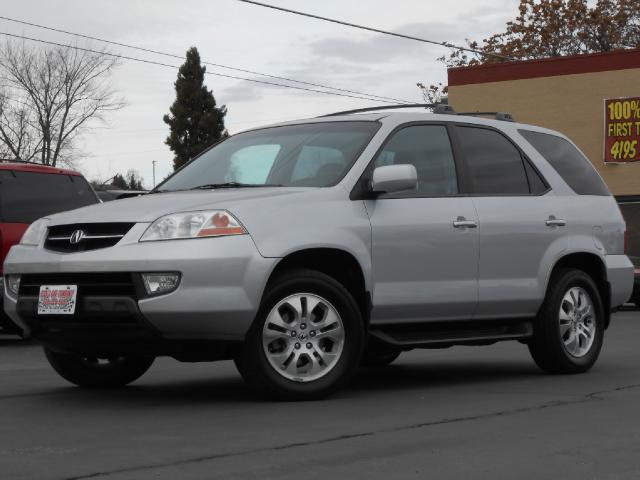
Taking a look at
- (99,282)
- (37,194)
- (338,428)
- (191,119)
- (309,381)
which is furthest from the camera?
(191,119)

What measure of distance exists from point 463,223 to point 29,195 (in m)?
6.61

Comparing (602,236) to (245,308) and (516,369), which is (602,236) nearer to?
(516,369)

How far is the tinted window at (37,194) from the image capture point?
1328 cm

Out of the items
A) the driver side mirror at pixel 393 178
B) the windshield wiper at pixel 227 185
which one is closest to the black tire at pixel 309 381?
the driver side mirror at pixel 393 178

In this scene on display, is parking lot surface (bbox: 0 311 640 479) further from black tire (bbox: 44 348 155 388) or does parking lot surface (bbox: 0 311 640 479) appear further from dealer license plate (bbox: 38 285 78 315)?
dealer license plate (bbox: 38 285 78 315)

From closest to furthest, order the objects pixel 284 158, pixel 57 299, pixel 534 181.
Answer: pixel 57 299
pixel 284 158
pixel 534 181

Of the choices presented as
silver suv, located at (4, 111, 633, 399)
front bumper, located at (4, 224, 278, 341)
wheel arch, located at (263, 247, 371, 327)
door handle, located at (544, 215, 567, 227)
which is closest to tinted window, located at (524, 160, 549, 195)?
silver suv, located at (4, 111, 633, 399)

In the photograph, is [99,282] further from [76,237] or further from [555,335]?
[555,335]

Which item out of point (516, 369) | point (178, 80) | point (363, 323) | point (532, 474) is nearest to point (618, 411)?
point (363, 323)

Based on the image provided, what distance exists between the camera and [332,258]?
7789 millimetres

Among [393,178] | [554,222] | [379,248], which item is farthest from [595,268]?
[393,178]

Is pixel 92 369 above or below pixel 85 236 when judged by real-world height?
below

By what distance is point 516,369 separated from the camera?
982 centimetres

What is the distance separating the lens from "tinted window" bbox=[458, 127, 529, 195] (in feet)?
28.9
